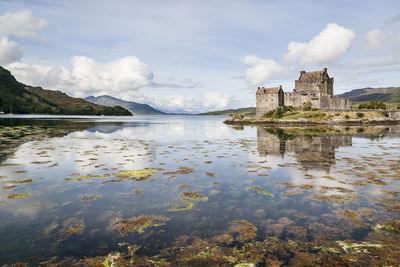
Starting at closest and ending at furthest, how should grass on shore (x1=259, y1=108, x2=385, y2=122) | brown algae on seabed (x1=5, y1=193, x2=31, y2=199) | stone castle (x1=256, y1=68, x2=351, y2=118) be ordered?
brown algae on seabed (x1=5, y1=193, x2=31, y2=199) < grass on shore (x1=259, y1=108, x2=385, y2=122) < stone castle (x1=256, y1=68, x2=351, y2=118)

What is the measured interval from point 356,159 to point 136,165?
22.0 meters

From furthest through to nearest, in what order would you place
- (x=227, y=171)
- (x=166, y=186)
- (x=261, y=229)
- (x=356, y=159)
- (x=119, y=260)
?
1. (x=356, y=159)
2. (x=227, y=171)
3. (x=166, y=186)
4. (x=261, y=229)
5. (x=119, y=260)

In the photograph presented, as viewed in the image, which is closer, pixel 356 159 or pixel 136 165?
pixel 136 165

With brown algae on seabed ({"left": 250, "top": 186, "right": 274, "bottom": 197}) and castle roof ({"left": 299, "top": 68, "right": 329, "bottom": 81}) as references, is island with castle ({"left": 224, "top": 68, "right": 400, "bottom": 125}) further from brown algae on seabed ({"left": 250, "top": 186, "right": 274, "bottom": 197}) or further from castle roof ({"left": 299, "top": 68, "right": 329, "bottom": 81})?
brown algae on seabed ({"left": 250, "top": 186, "right": 274, "bottom": 197})

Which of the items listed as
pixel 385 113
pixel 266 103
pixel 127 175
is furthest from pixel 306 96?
pixel 127 175

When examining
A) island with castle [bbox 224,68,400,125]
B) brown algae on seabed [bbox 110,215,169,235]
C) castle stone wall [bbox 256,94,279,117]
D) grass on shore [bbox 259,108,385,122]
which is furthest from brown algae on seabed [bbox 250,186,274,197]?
castle stone wall [bbox 256,94,279,117]

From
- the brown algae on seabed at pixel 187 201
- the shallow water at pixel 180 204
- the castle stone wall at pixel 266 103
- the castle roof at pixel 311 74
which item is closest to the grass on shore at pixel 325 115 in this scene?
the castle stone wall at pixel 266 103

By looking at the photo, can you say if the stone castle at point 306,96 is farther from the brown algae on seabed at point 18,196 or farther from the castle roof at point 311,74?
the brown algae on seabed at point 18,196

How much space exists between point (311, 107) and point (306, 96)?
257 inches

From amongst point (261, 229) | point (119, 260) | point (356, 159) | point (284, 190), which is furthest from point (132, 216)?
point (356, 159)

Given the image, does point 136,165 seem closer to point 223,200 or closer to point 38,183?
point 38,183

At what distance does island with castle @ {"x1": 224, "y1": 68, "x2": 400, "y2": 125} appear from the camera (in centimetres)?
9406

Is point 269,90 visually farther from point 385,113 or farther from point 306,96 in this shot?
point 385,113

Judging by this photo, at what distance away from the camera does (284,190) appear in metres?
15.5
